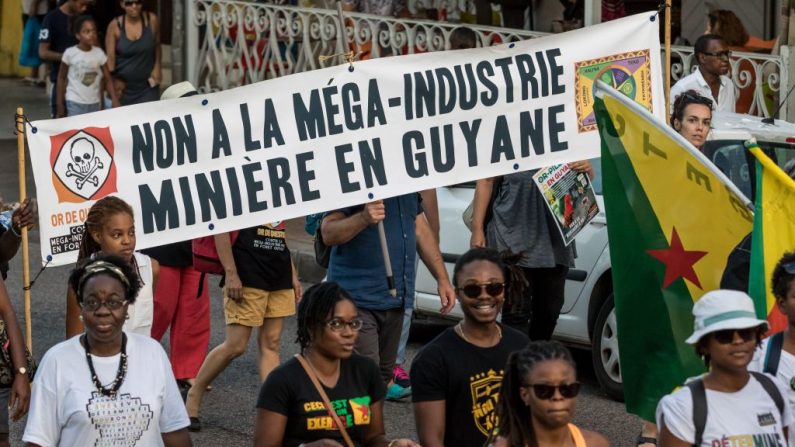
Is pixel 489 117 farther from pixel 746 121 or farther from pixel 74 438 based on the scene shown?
pixel 74 438

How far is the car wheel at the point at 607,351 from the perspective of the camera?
29.9 feet

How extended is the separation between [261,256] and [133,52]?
26.7 feet

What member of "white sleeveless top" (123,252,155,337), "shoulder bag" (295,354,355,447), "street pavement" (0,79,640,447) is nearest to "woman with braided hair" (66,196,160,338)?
"white sleeveless top" (123,252,155,337)

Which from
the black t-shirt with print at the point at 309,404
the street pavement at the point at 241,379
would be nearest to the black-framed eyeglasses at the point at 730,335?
the black t-shirt with print at the point at 309,404

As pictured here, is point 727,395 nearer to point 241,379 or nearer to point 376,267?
point 376,267

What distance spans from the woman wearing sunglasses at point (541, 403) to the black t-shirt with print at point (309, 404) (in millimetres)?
770

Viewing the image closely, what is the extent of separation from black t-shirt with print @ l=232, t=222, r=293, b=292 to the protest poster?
1.41 meters

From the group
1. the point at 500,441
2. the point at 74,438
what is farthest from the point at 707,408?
the point at 74,438

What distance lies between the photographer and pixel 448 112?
762 cm

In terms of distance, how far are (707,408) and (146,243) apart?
317cm

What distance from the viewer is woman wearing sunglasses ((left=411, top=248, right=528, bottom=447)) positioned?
18.5 feet

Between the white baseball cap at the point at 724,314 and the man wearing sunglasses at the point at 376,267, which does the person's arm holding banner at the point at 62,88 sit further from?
the white baseball cap at the point at 724,314

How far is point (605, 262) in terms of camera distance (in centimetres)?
927

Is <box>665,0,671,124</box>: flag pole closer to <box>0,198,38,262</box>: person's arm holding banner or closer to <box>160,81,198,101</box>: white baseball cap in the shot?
<box>160,81,198,101</box>: white baseball cap
